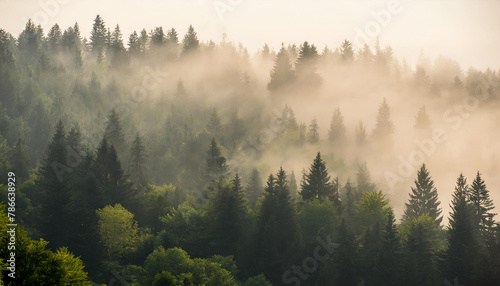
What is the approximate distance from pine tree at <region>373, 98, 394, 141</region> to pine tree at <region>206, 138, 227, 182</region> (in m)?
67.7

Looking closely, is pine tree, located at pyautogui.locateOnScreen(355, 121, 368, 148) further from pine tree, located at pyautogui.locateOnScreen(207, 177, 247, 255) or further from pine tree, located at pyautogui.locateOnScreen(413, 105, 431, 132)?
pine tree, located at pyautogui.locateOnScreen(207, 177, 247, 255)

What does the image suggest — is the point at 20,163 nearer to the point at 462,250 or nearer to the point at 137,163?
the point at 137,163

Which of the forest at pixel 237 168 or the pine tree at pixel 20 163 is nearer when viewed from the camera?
the forest at pixel 237 168

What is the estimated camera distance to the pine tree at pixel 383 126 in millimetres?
163125

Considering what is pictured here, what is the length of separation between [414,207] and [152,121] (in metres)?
77.3

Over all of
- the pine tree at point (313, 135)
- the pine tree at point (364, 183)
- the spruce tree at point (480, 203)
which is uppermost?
the pine tree at point (313, 135)

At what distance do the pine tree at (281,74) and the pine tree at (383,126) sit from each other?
29008 millimetres

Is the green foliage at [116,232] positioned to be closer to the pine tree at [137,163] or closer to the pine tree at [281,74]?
the pine tree at [137,163]

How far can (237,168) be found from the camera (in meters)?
127

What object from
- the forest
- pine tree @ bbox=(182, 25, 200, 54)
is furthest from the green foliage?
pine tree @ bbox=(182, 25, 200, 54)

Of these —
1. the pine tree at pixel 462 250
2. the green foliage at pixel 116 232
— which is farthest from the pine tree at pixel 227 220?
the pine tree at pixel 462 250

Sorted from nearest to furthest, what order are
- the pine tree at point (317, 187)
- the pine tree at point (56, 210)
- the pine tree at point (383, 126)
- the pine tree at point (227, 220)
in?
the pine tree at point (56, 210), the pine tree at point (227, 220), the pine tree at point (317, 187), the pine tree at point (383, 126)

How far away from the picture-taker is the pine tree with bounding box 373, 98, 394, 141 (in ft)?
535

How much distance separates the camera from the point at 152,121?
15450 cm
